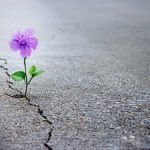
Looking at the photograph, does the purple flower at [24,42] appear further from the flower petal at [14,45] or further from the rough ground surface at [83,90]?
the rough ground surface at [83,90]

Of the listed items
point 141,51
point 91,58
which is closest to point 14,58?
point 91,58

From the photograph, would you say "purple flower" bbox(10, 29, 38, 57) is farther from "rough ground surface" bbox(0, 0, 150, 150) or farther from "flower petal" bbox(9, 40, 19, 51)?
"rough ground surface" bbox(0, 0, 150, 150)

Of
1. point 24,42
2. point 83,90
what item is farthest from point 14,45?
point 83,90

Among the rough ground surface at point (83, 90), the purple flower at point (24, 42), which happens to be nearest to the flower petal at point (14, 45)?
the purple flower at point (24, 42)

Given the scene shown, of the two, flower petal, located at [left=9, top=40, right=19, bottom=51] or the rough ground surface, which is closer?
the rough ground surface

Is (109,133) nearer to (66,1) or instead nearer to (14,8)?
(14,8)

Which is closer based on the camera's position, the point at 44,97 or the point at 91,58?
the point at 44,97

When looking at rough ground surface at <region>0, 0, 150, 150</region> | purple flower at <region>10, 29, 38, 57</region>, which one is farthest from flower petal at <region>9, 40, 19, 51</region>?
rough ground surface at <region>0, 0, 150, 150</region>
